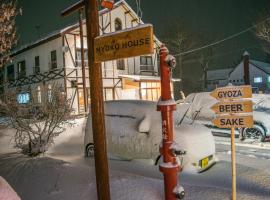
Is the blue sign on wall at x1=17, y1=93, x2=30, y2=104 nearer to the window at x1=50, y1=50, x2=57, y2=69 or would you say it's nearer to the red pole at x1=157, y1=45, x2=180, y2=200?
the red pole at x1=157, y1=45, x2=180, y2=200

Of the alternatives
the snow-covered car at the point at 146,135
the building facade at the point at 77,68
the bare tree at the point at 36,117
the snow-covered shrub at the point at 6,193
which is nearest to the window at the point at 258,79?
the building facade at the point at 77,68

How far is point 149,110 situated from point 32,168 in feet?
10.5

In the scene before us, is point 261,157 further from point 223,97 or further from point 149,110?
point 223,97

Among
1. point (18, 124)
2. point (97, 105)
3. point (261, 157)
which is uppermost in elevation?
point (97, 105)

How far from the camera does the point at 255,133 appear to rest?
10859mm

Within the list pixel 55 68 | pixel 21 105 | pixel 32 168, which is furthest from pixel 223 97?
pixel 55 68

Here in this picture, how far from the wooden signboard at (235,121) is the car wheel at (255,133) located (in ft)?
22.2

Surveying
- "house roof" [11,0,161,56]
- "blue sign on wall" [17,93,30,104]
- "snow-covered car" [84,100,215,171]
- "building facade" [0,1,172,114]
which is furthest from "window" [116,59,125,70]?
"snow-covered car" [84,100,215,171]

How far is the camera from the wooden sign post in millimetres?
4516

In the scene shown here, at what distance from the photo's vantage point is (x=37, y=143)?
908cm

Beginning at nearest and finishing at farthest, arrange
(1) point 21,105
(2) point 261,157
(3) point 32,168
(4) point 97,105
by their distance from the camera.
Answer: (4) point 97,105 → (3) point 32,168 → (2) point 261,157 → (1) point 21,105

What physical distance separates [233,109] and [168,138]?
3.98ft

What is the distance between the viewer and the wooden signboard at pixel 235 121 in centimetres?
448

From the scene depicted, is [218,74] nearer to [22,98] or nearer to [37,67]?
[37,67]
